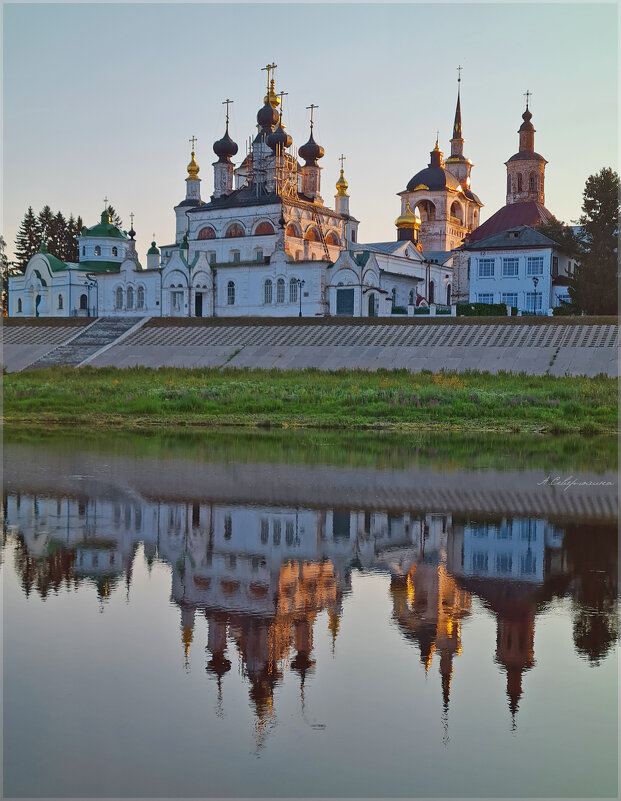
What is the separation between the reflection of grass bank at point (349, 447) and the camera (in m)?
20.0

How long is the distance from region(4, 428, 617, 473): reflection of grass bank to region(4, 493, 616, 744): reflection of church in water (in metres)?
5.65

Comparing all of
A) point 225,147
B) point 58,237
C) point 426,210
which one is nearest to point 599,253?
point 225,147

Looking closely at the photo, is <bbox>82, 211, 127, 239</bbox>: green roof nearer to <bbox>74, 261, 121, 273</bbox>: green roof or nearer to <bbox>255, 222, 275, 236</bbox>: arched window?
<bbox>74, 261, 121, 273</bbox>: green roof

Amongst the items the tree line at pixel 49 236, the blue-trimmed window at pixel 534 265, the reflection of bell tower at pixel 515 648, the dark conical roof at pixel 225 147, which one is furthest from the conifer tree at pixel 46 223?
the reflection of bell tower at pixel 515 648

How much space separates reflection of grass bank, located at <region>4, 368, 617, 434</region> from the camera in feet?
93.5

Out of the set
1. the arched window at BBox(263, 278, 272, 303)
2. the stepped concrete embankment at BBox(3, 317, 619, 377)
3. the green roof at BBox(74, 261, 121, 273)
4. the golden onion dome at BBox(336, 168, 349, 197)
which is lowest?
the stepped concrete embankment at BBox(3, 317, 619, 377)

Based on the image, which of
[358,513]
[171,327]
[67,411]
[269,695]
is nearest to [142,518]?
[358,513]

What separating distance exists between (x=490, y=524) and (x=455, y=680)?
6.24 m

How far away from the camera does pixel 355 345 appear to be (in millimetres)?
44250

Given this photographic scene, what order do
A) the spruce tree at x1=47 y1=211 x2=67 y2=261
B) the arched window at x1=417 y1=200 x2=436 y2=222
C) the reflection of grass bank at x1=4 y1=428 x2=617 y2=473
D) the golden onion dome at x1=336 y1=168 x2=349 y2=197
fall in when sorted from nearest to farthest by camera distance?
the reflection of grass bank at x1=4 y1=428 x2=617 y2=473, the golden onion dome at x1=336 y1=168 x2=349 y2=197, the arched window at x1=417 y1=200 x2=436 y2=222, the spruce tree at x1=47 y1=211 x2=67 y2=261

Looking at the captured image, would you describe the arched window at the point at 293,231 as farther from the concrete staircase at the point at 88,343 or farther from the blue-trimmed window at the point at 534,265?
the blue-trimmed window at the point at 534,265

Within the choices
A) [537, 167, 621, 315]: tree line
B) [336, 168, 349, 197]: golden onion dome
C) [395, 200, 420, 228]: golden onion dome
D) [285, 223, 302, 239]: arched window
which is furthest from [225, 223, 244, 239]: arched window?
[537, 167, 621, 315]: tree line

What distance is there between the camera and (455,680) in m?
7.41

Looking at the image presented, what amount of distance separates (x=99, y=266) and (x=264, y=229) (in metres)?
17.6
